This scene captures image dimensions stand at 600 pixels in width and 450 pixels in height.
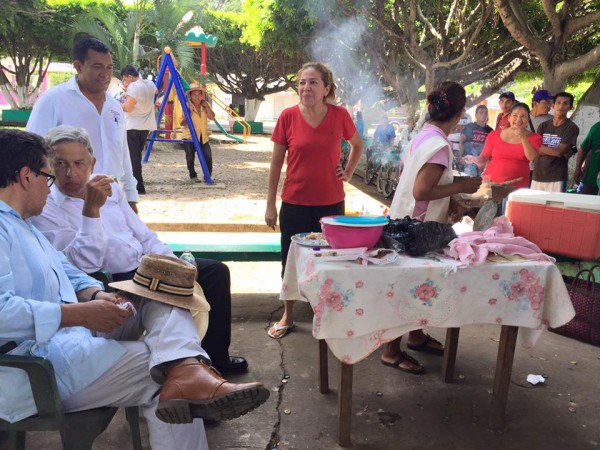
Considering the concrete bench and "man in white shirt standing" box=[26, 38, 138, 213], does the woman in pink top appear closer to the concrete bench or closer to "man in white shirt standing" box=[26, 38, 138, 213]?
the concrete bench

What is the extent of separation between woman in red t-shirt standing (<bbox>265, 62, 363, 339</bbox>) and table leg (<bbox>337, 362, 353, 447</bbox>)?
1.31 m

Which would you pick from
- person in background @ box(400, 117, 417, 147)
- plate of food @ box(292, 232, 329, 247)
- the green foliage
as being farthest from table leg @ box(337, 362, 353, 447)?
the green foliage

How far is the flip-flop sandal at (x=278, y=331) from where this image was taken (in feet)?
11.5

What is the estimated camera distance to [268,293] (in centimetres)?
443

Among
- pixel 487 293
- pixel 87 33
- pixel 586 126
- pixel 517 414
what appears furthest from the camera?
pixel 87 33

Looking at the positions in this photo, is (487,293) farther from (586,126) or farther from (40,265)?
(586,126)

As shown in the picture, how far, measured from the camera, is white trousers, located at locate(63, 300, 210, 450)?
1786 mm

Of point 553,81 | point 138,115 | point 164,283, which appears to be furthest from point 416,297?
point 553,81

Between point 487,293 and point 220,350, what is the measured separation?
1497mm

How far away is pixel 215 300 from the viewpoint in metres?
2.79

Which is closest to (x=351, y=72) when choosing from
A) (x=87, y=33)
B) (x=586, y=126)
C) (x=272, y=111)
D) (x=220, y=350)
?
(x=87, y=33)

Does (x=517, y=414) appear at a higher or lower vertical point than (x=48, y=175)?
lower

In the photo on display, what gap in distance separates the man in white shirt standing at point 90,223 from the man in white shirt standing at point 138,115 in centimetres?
547

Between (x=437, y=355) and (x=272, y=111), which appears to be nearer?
(x=437, y=355)
